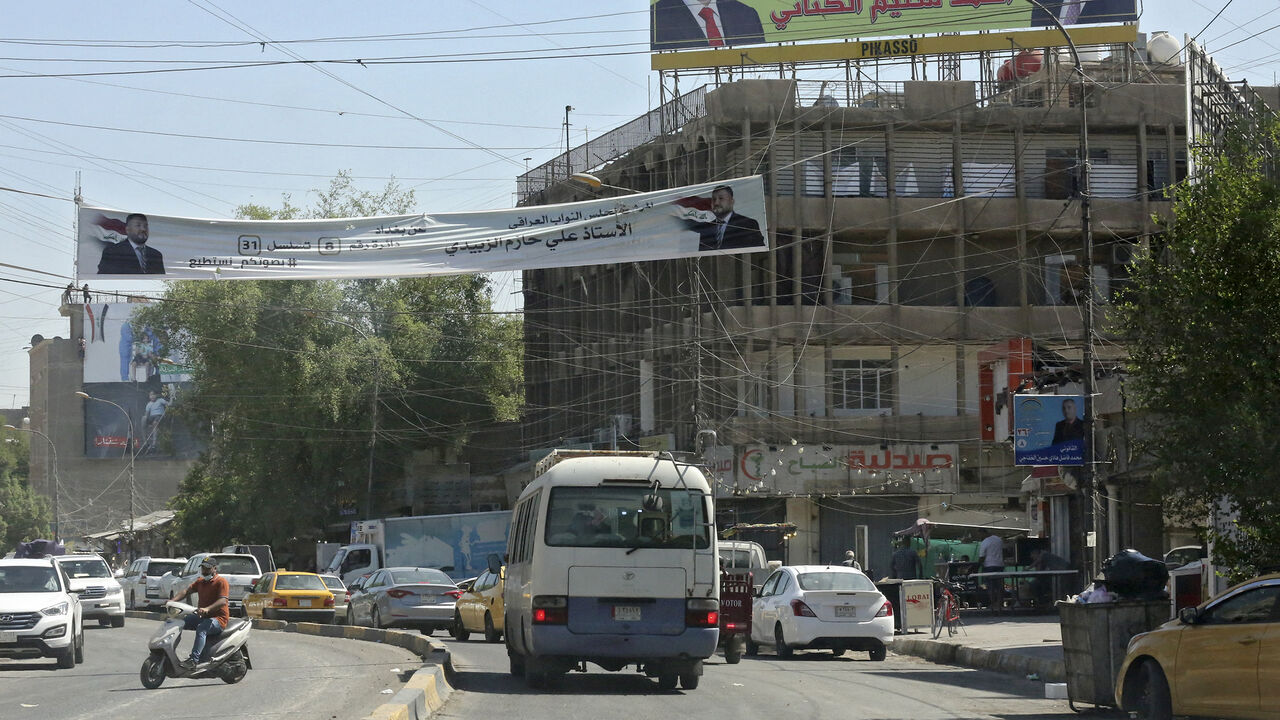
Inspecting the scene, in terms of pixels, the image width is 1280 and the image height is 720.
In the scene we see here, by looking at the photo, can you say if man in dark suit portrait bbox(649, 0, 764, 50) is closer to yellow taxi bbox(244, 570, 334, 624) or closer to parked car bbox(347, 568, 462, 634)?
yellow taxi bbox(244, 570, 334, 624)

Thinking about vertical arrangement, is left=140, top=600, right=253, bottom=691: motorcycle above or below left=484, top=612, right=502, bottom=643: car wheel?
above

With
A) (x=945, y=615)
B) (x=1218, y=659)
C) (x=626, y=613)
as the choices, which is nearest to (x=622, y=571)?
(x=626, y=613)

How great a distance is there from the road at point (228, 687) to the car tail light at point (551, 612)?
5.35 ft

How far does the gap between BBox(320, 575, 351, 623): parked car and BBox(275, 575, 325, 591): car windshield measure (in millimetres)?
291

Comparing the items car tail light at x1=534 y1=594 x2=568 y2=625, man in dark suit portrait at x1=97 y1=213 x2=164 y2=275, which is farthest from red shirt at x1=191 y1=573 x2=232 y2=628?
man in dark suit portrait at x1=97 y1=213 x2=164 y2=275

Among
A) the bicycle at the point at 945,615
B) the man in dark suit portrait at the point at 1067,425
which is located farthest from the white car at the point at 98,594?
the man in dark suit portrait at the point at 1067,425

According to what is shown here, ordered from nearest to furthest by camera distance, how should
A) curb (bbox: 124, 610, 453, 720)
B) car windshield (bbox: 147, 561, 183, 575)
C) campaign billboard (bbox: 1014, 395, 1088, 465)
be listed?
curb (bbox: 124, 610, 453, 720)
campaign billboard (bbox: 1014, 395, 1088, 465)
car windshield (bbox: 147, 561, 183, 575)

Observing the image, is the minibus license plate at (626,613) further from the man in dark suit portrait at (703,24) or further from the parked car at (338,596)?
the man in dark suit portrait at (703,24)

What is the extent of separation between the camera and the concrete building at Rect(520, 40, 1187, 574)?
43.9 m

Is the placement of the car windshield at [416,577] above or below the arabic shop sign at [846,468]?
below

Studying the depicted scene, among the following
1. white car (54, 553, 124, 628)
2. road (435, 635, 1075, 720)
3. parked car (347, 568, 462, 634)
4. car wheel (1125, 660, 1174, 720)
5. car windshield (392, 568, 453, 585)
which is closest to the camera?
car wheel (1125, 660, 1174, 720)

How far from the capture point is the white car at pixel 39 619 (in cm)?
2002

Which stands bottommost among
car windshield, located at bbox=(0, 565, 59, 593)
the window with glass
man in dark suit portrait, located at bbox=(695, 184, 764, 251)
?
car windshield, located at bbox=(0, 565, 59, 593)

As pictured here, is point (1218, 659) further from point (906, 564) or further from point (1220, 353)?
point (906, 564)
